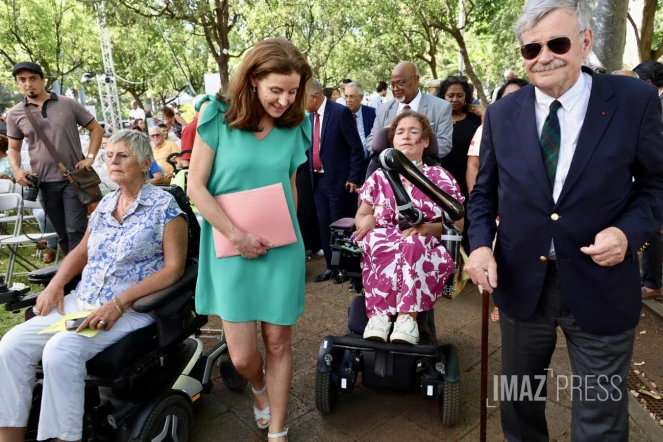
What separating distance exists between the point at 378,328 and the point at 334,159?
9.60 ft

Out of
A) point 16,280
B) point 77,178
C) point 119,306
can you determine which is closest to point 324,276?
point 77,178

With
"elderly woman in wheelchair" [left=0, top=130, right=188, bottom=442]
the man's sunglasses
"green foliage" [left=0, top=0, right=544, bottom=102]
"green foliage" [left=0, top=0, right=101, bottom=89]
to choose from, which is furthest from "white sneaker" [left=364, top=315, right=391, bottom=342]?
"green foliage" [left=0, top=0, right=101, bottom=89]

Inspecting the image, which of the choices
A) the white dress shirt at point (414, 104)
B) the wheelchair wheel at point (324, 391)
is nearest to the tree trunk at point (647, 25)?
the white dress shirt at point (414, 104)

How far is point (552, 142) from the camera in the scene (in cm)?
183

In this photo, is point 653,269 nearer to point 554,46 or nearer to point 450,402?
point 450,402

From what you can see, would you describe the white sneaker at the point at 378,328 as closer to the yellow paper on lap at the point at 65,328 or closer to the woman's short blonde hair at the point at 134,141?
the yellow paper on lap at the point at 65,328

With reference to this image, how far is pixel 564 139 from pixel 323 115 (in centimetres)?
380

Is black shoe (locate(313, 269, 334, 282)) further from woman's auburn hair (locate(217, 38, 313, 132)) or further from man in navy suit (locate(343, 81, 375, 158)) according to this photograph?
woman's auburn hair (locate(217, 38, 313, 132))

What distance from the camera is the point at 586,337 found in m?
1.88

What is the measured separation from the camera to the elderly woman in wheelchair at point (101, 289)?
2.25m

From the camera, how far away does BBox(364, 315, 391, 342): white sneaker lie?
2.75 m

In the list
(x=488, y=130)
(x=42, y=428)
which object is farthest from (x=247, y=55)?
(x=42, y=428)

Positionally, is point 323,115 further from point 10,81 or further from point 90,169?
point 10,81

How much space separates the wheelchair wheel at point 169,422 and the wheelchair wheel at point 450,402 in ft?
4.54
